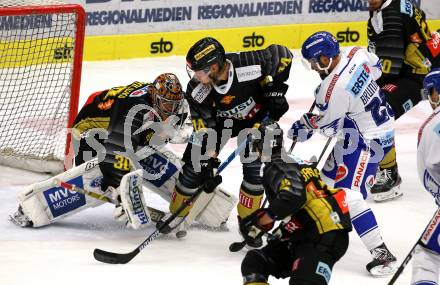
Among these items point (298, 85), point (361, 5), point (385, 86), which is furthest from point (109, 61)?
point (385, 86)

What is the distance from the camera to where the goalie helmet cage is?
7.68 m

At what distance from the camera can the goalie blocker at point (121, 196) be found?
21.4 feet

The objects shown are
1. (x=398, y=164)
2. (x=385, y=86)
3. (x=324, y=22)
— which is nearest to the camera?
(x=385, y=86)

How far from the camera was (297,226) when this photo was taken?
5145mm

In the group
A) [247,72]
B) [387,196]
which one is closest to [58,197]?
[247,72]

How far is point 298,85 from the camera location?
989 centimetres

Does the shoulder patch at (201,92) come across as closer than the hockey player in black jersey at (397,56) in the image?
Yes

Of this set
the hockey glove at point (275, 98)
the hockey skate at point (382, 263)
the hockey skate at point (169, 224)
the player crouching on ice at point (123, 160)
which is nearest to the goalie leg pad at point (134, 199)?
the player crouching on ice at point (123, 160)

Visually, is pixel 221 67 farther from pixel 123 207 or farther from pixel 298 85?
pixel 298 85

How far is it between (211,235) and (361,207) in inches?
43.0

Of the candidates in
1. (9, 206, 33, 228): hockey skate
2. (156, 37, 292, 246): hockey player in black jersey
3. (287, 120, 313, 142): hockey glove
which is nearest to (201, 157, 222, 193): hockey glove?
(156, 37, 292, 246): hockey player in black jersey

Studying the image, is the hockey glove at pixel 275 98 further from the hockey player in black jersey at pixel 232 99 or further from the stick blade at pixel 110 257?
the stick blade at pixel 110 257

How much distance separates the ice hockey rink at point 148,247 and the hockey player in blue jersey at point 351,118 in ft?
1.34

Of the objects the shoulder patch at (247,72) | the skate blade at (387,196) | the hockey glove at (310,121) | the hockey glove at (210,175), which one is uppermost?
the shoulder patch at (247,72)
